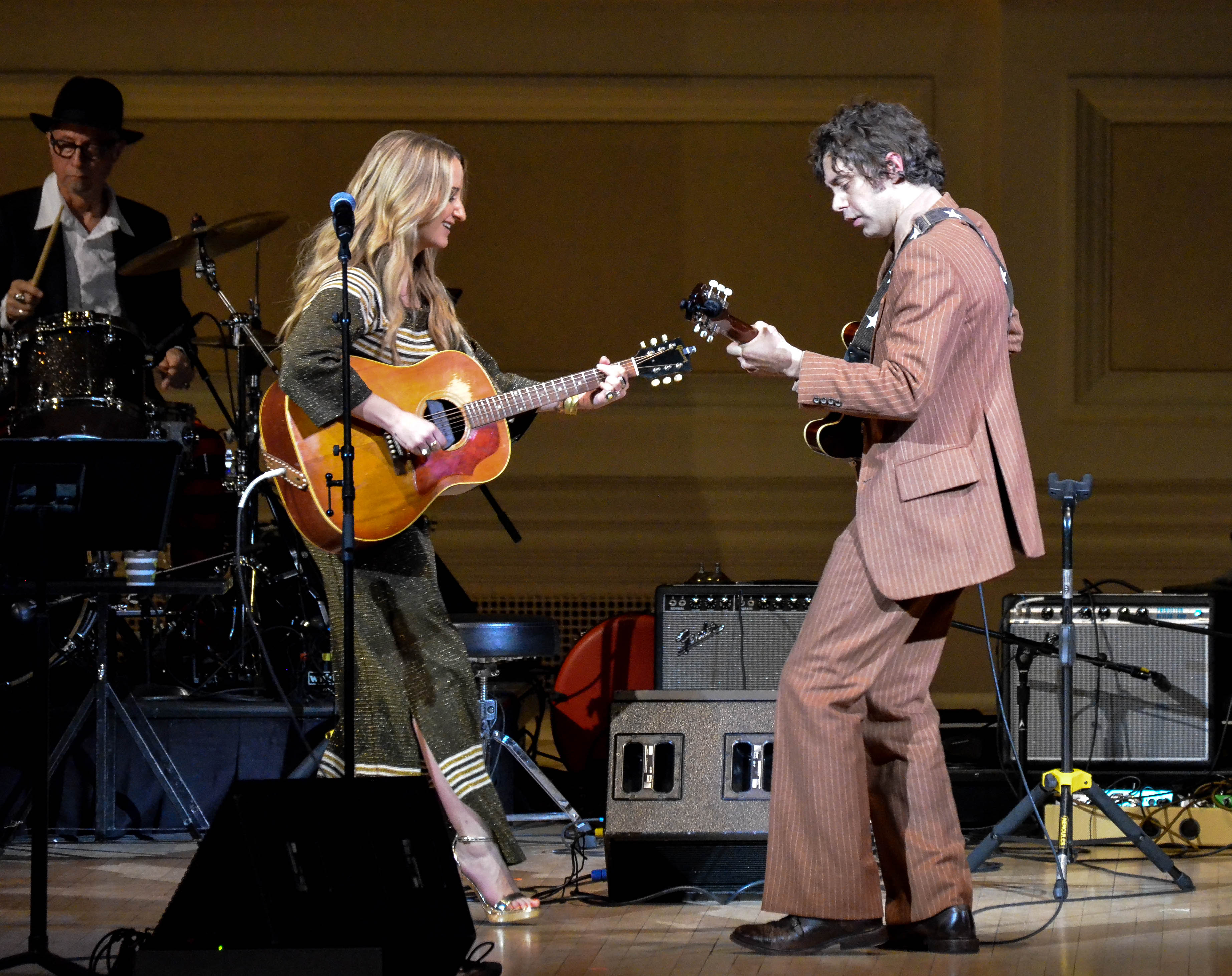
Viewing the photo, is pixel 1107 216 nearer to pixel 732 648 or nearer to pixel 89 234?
pixel 732 648

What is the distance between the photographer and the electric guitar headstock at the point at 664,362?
3979mm

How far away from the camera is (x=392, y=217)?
374 centimetres

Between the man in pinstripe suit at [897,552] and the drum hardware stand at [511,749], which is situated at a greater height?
the man in pinstripe suit at [897,552]

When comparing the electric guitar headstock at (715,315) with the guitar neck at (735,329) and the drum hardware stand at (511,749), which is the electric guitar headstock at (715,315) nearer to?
the guitar neck at (735,329)

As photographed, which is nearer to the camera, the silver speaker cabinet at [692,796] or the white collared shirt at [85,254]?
the silver speaker cabinet at [692,796]

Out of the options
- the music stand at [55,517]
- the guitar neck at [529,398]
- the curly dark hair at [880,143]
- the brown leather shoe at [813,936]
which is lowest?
the brown leather shoe at [813,936]

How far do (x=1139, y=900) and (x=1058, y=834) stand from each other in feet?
2.27

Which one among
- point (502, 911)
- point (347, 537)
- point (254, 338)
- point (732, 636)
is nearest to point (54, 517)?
point (347, 537)

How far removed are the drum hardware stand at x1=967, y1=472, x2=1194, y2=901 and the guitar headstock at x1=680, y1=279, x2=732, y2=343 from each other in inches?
48.9

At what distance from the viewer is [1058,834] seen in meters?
4.73

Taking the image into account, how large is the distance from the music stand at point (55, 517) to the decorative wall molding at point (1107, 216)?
477 cm

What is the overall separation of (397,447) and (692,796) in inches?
46.4

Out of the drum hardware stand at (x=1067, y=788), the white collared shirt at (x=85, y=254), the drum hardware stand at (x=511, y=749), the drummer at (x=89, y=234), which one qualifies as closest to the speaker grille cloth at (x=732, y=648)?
the drum hardware stand at (x=511, y=749)

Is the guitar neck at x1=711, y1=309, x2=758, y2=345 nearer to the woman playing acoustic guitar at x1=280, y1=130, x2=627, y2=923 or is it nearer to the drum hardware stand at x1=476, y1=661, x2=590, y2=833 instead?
the woman playing acoustic guitar at x1=280, y1=130, x2=627, y2=923
